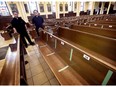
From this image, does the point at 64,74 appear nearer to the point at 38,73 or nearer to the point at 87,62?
the point at 87,62

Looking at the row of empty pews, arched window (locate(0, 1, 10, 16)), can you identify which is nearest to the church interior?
the row of empty pews

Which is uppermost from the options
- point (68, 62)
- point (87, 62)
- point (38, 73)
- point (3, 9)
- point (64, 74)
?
point (3, 9)

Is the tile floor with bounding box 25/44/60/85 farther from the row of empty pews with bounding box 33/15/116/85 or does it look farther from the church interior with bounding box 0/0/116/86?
the row of empty pews with bounding box 33/15/116/85

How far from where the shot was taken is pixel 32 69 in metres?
2.08

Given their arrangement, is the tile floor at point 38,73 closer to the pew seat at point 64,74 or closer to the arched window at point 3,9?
the pew seat at point 64,74

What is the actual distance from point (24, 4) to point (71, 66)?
9450 mm

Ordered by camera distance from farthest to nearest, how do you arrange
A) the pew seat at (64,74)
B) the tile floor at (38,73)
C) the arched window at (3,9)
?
the arched window at (3,9) → the tile floor at (38,73) → the pew seat at (64,74)

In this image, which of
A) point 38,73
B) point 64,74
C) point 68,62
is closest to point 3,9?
point 38,73

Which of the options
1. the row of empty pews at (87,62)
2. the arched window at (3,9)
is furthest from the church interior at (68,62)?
the arched window at (3,9)

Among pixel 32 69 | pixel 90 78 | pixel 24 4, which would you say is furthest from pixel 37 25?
pixel 24 4

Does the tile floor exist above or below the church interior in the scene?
below

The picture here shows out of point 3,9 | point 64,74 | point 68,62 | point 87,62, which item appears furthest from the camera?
point 3,9

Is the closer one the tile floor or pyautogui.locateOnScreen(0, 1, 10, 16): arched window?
the tile floor

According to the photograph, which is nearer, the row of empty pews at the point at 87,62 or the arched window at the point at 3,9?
the row of empty pews at the point at 87,62
